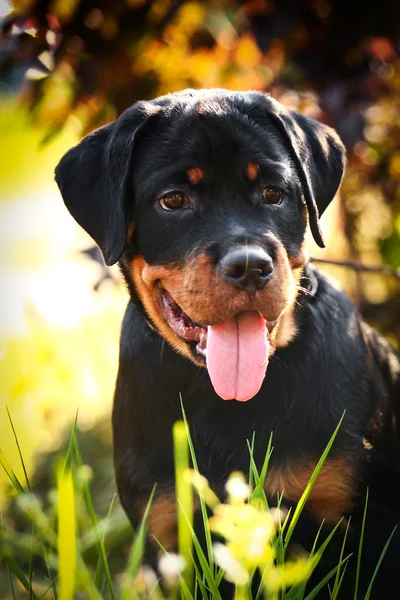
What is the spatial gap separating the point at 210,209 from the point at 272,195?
232 mm

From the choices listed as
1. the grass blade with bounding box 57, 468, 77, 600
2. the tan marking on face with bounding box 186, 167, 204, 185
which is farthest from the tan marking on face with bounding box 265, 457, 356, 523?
the grass blade with bounding box 57, 468, 77, 600

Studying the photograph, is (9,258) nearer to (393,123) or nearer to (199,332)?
(393,123)

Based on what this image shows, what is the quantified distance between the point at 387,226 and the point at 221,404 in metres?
2.67

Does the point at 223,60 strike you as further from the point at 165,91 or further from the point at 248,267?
the point at 248,267

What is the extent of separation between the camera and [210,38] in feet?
14.6

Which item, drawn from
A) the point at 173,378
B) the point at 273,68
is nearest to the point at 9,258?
the point at 273,68

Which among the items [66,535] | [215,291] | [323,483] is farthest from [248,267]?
[66,535]

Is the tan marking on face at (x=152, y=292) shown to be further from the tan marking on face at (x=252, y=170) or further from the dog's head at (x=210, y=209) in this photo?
the tan marking on face at (x=252, y=170)

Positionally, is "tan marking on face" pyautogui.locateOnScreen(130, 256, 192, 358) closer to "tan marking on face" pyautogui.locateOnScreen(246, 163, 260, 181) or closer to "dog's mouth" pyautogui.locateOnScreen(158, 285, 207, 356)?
"dog's mouth" pyautogui.locateOnScreen(158, 285, 207, 356)

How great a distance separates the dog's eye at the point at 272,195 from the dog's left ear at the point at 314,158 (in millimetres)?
103

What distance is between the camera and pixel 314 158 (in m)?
2.92

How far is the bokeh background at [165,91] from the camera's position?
3.91 metres

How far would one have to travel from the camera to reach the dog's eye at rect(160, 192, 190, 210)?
2748 millimetres

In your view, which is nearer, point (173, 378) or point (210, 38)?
point (173, 378)
